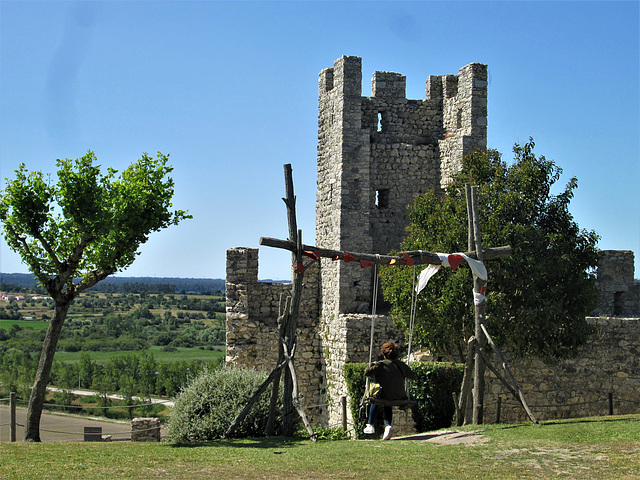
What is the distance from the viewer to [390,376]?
1328cm

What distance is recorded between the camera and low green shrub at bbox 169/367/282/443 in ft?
48.5

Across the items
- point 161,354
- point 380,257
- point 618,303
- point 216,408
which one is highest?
point 380,257

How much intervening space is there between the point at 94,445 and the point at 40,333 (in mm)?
88285

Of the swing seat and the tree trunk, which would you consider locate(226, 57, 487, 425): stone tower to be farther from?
the swing seat

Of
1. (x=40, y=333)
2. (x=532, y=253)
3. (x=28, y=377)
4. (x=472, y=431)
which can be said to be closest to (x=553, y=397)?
(x=532, y=253)

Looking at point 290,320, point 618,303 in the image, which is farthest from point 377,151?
point 618,303

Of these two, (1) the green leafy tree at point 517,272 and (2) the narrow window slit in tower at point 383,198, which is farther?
(2) the narrow window slit in tower at point 383,198

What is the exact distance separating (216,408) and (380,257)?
14.1 feet

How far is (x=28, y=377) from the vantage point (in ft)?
183

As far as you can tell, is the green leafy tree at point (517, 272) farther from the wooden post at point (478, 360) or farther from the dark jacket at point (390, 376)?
the dark jacket at point (390, 376)

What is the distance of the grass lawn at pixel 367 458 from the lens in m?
9.83

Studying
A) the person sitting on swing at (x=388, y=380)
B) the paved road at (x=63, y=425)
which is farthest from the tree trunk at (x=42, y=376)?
the paved road at (x=63, y=425)

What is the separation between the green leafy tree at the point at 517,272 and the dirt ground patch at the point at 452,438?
11.7 ft

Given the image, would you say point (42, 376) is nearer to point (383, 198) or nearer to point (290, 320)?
point (290, 320)
